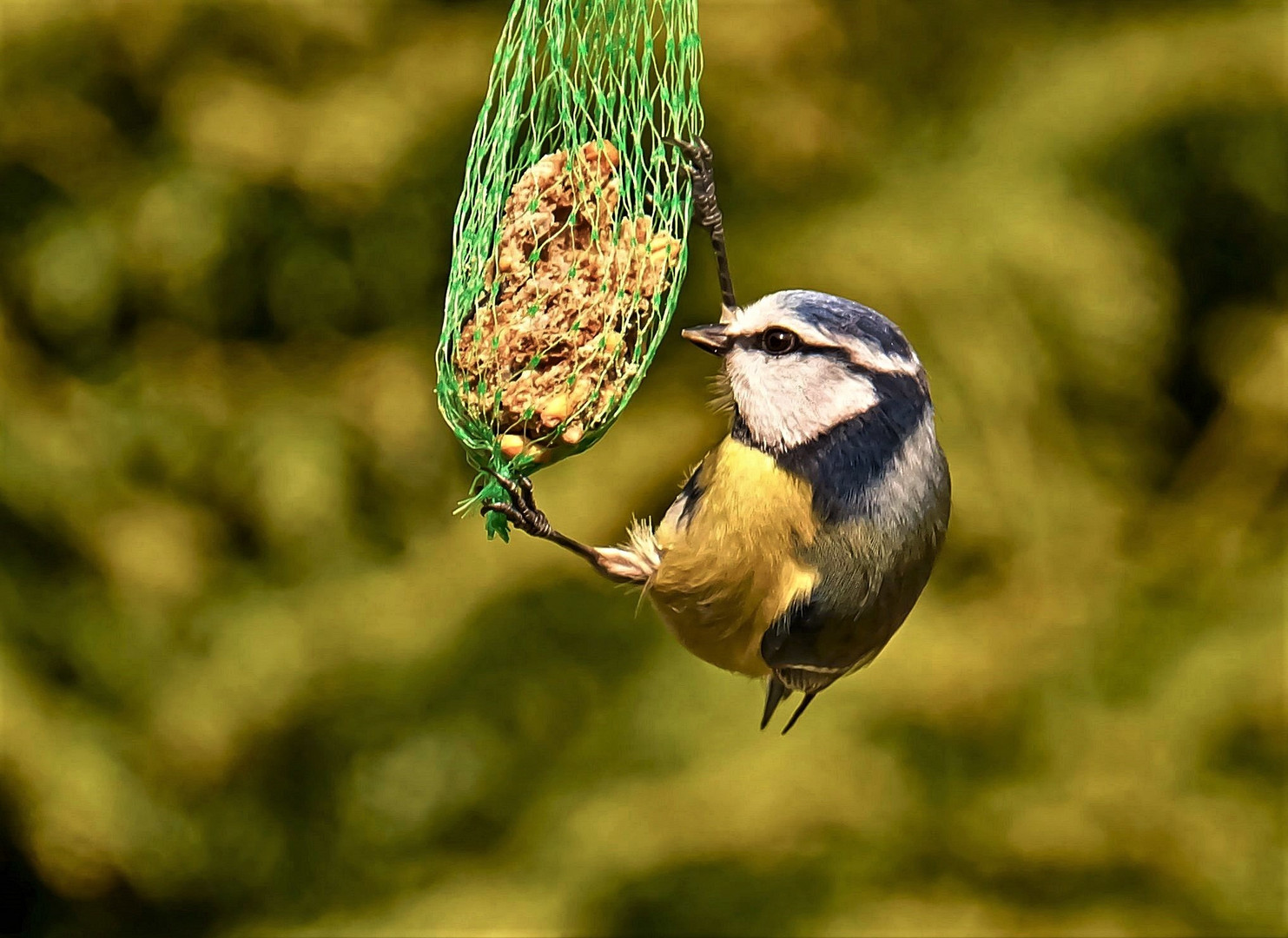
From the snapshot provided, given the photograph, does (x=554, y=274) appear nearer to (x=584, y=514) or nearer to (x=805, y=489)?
(x=805, y=489)

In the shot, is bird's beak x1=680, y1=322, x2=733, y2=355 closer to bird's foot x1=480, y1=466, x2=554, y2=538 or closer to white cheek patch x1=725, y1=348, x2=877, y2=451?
white cheek patch x1=725, y1=348, x2=877, y2=451

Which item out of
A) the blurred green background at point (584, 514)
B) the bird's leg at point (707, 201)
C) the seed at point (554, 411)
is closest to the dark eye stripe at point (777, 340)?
the bird's leg at point (707, 201)

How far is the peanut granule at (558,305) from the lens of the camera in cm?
140

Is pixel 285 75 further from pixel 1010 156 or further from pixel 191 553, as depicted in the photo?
pixel 1010 156

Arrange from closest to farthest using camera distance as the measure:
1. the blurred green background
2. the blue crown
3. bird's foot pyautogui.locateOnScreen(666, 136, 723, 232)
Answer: the blue crown, bird's foot pyautogui.locateOnScreen(666, 136, 723, 232), the blurred green background

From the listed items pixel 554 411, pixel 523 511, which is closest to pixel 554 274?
pixel 554 411

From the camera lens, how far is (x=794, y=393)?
141 centimetres

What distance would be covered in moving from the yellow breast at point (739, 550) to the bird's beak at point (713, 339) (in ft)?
0.37

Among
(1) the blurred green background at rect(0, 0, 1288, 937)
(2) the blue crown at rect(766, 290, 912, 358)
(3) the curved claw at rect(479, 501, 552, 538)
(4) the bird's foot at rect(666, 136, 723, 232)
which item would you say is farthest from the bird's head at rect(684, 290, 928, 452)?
(1) the blurred green background at rect(0, 0, 1288, 937)

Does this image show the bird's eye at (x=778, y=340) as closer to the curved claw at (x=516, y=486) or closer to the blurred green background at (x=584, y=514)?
the curved claw at (x=516, y=486)

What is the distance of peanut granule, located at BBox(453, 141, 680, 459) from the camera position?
55.2 inches

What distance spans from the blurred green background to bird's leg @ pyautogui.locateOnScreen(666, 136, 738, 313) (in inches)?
36.8

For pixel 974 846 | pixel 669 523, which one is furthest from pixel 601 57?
pixel 974 846

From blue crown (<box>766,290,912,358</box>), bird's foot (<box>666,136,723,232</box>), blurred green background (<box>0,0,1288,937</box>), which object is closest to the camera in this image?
blue crown (<box>766,290,912,358</box>)
